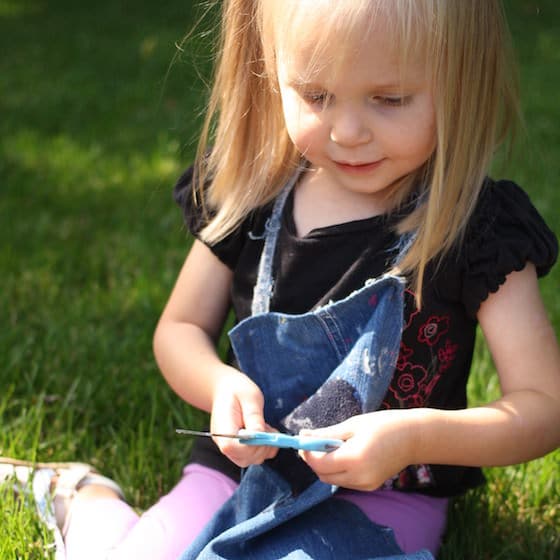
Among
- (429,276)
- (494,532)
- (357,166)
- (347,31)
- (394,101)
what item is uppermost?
(347,31)

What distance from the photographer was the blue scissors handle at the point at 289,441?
1348mm

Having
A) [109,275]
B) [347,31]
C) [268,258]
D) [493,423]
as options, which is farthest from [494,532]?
[109,275]

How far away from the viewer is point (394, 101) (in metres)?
1.47

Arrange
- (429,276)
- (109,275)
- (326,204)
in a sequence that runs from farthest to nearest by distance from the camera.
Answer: (109,275) < (326,204) < (429,276)

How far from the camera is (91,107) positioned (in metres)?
4.50

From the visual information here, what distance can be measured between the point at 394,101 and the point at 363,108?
0.05m

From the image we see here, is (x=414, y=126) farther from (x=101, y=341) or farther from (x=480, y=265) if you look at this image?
(x=101, y=341)

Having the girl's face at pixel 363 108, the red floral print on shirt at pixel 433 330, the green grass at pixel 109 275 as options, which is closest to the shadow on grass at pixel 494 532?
the green grass at pixel 109 275

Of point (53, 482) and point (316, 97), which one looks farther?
point (53, 482)

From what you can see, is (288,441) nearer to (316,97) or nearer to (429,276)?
(429,276)

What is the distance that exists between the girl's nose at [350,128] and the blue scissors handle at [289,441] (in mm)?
439

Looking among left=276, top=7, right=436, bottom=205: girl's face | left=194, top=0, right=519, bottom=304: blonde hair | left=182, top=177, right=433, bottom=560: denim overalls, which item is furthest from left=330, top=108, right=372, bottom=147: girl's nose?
left=182, top=177, right=433, bottom=560: denim overalls

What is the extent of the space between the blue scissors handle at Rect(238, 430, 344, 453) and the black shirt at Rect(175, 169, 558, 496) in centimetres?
27

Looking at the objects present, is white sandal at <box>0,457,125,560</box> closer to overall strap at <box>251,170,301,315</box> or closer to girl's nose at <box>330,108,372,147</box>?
overall strap at <box>251,170,301,315</box>
